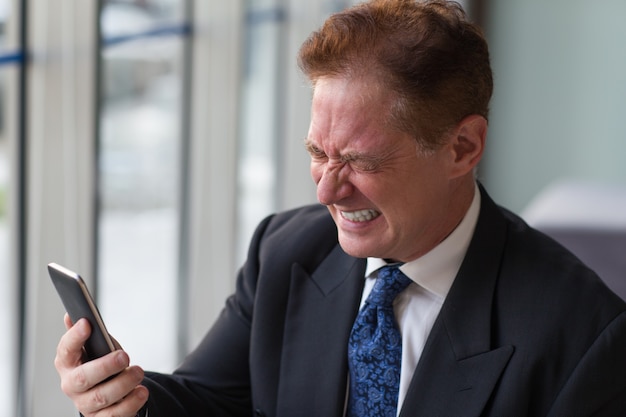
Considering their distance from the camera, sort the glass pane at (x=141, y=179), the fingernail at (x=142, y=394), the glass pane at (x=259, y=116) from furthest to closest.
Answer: the glass pane at (x=259, y=116) < the glass pane at (x=141, y=179) < the fingernail at (x=142, y=394)

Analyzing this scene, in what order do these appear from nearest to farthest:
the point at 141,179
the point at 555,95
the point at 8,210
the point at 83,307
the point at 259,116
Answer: the point at 83,307 < the point at 8,210 < the point at 141,179 < the point at 259,116 < the point at 555,95

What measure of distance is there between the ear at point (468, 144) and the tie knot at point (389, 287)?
0.69 ft

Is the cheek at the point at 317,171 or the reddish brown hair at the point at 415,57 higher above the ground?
the reddish brown hair at the point at 415,57

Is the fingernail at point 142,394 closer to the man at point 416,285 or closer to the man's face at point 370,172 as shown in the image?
the man at point 416,285

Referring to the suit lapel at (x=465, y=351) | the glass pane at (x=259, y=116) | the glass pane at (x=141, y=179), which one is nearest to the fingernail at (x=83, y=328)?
the suit lapel at (x=465, y=351)

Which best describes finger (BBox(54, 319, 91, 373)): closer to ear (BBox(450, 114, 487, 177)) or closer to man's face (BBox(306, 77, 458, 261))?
man's face (BBox(306, 77, 458, 261))

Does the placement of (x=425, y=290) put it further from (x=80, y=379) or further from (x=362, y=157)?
(x=80, y=379)

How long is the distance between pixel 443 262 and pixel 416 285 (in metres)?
0.07

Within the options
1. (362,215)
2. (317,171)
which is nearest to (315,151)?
(317,171)

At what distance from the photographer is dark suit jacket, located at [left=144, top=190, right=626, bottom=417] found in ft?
5.14

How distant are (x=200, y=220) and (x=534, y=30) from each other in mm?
4701

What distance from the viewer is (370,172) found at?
160cm

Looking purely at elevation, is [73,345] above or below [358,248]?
below

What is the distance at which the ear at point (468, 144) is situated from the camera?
1645mm
